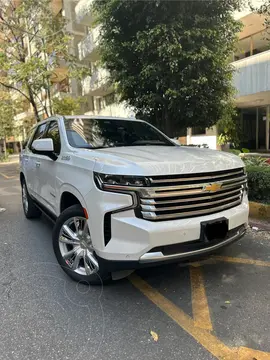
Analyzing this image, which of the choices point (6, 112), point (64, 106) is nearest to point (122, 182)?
point (64, 106)

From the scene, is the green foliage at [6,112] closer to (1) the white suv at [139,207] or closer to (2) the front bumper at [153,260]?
(1) the white suv at [139,207]

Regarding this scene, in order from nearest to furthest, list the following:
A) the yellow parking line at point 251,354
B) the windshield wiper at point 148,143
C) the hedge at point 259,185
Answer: the yellow parking line at point 251,354 → the windshield wiper at point 148,143 → the hedge at point 259,185

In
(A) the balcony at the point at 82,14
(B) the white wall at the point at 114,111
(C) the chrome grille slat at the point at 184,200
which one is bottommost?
(C) the chrome grille slat at the point at 184,200

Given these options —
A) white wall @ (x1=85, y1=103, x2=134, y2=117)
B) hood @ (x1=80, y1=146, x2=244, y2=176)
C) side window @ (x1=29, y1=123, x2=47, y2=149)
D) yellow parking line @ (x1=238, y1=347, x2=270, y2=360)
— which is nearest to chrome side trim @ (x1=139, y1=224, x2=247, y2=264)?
hood @ (x1=80, y1=146, x2=244, y2=176)

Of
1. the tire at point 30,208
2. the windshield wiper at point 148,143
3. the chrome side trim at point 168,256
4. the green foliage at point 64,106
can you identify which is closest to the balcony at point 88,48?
the green foliage at point 64,106

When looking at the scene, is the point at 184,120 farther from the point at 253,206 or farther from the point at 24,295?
the point at 24,295

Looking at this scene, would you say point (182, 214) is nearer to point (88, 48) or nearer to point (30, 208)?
point (30, 208)

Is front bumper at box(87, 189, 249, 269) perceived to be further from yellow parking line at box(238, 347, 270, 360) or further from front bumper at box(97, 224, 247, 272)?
yellow parking line at box(238, 347, 270, 360)

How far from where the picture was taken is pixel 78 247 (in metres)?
3.16

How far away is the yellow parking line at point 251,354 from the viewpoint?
214 cm

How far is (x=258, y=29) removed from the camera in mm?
12812

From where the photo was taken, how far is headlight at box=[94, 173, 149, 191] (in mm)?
2564

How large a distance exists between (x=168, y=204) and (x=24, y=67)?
43.3 feet

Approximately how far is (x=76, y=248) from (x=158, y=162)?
4.37 feet
